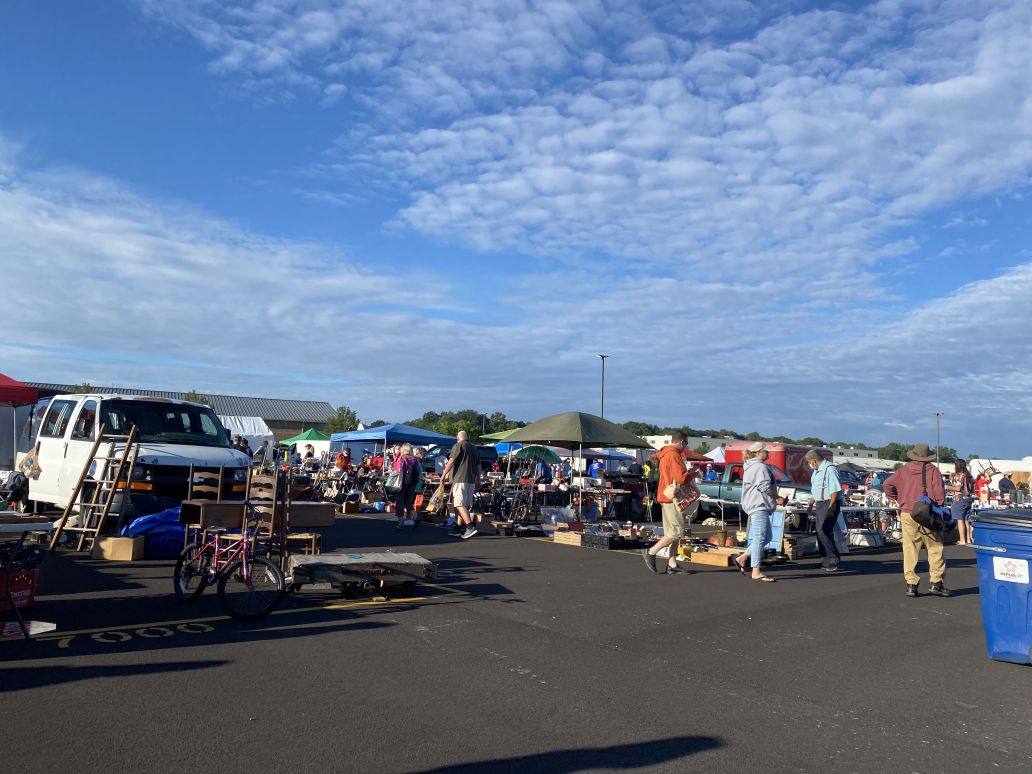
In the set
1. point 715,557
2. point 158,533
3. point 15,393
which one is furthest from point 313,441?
point 715,557

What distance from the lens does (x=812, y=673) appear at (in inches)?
243

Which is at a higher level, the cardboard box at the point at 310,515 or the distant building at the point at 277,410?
the distant building at the point at 277,410

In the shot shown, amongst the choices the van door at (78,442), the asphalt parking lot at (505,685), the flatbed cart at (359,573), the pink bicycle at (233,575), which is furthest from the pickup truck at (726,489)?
the pink bicycle at (233,575)

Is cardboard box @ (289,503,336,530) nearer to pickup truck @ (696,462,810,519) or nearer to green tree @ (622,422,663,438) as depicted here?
pickup truck @ (696,462,810,519)

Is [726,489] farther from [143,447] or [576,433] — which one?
[143,447]

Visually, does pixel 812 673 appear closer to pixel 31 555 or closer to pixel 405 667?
pixel 405 667

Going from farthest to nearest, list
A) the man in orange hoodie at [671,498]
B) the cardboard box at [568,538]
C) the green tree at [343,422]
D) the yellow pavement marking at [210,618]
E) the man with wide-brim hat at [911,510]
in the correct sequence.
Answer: the green tree at [343,422] → the cardboard box at [568,538] → the man in orange hoodie at [671,498] → the man with wide-brim hat at [911,510] → the yellow pavement marking at [210,618]

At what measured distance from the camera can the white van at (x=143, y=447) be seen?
1184 cm

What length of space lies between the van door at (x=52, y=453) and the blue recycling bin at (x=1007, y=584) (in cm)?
1240

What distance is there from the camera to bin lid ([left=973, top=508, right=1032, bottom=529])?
22.1ft

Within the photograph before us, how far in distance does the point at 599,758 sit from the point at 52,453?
1185 cm

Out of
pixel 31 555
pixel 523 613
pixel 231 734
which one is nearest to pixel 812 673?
pixel 523 613

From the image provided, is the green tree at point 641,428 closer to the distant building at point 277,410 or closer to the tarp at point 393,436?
the distant building at point 277,410

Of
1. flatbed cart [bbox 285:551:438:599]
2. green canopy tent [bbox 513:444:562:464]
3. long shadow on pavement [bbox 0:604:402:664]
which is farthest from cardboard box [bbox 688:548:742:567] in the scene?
green canopy tent [bbox 513:444:562:464]
